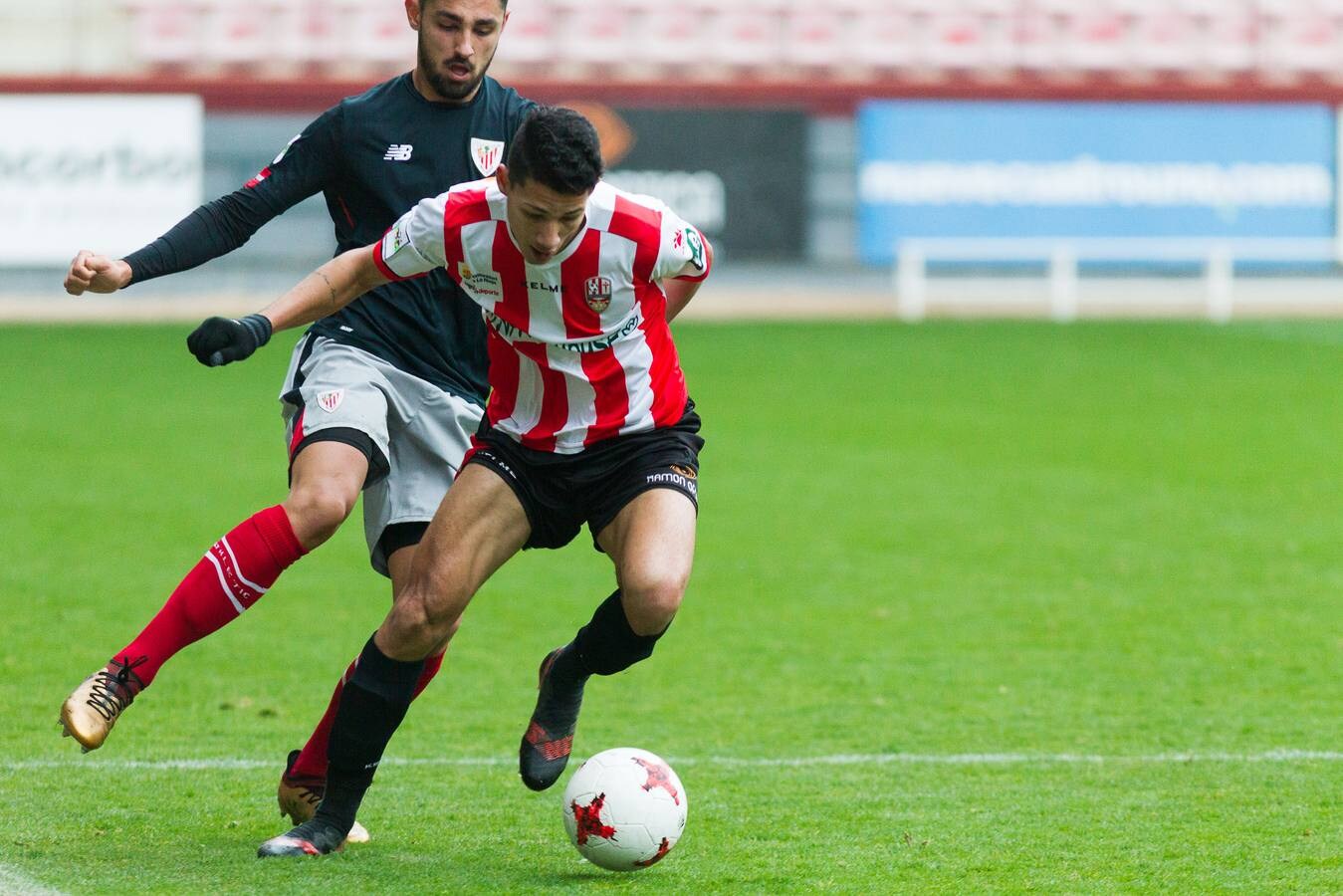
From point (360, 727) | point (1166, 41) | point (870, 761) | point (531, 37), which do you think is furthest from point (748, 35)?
point (360, 727)

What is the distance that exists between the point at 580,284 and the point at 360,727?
44.3 inches

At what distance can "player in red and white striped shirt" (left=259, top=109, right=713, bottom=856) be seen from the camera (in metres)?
4.32

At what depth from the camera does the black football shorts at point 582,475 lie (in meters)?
4.46

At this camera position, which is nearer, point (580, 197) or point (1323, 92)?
point (580, 197)

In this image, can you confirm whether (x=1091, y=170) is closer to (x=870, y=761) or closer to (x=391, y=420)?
(x=870, y=761)

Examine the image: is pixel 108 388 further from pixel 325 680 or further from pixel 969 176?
pixel 969 176

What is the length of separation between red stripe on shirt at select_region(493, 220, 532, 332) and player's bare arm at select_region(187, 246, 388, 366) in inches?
11.7

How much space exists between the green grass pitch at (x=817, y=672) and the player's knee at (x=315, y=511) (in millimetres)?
733

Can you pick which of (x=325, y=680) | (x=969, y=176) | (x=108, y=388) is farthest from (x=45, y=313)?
(x=325, y=680)

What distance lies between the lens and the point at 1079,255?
26859mm

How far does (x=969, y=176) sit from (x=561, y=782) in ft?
72.9

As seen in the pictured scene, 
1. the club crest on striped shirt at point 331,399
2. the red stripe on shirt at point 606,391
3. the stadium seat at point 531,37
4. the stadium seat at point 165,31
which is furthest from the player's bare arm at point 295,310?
the stadium seat at point 165,31

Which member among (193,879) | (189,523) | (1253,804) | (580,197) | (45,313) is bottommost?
(45,313)

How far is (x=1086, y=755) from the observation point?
5434 mm
